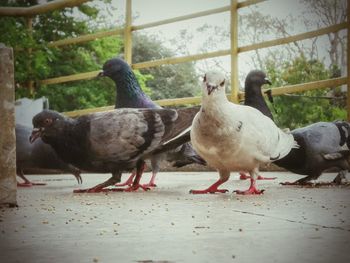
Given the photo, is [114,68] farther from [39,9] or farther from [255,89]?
[39,9]

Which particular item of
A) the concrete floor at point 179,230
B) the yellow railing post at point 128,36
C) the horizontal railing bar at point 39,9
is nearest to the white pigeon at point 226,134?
the concrete floor at point 179,230

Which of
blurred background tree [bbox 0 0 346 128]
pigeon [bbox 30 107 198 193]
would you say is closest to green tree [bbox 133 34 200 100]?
blurred background tree [bbox 0 0 346 128]

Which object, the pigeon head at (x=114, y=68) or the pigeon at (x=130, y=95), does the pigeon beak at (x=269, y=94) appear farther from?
the pigeon head at (x=114, y=68)

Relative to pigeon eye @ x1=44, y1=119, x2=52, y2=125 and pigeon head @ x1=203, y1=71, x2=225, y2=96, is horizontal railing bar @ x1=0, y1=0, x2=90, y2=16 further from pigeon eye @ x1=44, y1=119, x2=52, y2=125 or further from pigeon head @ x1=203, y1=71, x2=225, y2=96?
pigeon head @ x1=203, y1=71, x2=225, y2=96

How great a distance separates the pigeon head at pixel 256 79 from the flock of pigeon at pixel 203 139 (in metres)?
0.98

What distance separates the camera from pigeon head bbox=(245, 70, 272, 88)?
4418mm

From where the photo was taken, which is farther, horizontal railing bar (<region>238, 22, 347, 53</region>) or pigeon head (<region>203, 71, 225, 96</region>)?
horizontal railing bar (<region>238, 22, 347, 53</region>)

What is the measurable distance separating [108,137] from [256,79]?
1.72 meters

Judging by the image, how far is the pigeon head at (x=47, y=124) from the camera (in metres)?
3.26

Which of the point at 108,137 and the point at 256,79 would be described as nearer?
the point at 108,137

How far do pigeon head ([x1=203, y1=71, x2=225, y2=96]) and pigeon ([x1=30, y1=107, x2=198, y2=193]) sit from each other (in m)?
0.56

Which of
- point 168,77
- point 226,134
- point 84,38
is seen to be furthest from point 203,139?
point 168,77

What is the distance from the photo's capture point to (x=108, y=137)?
10.3ft

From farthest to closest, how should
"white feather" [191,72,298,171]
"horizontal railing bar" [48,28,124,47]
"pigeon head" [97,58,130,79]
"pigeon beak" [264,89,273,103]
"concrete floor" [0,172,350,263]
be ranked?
"horizontal railing bar" [48,28,124,47] → "pigeon beak" [264,89,273,103] → "pigeon head" [97,58,130,79] → "white feather" [191,72,298,171] → "concrete floor" [0,172,350,263]
